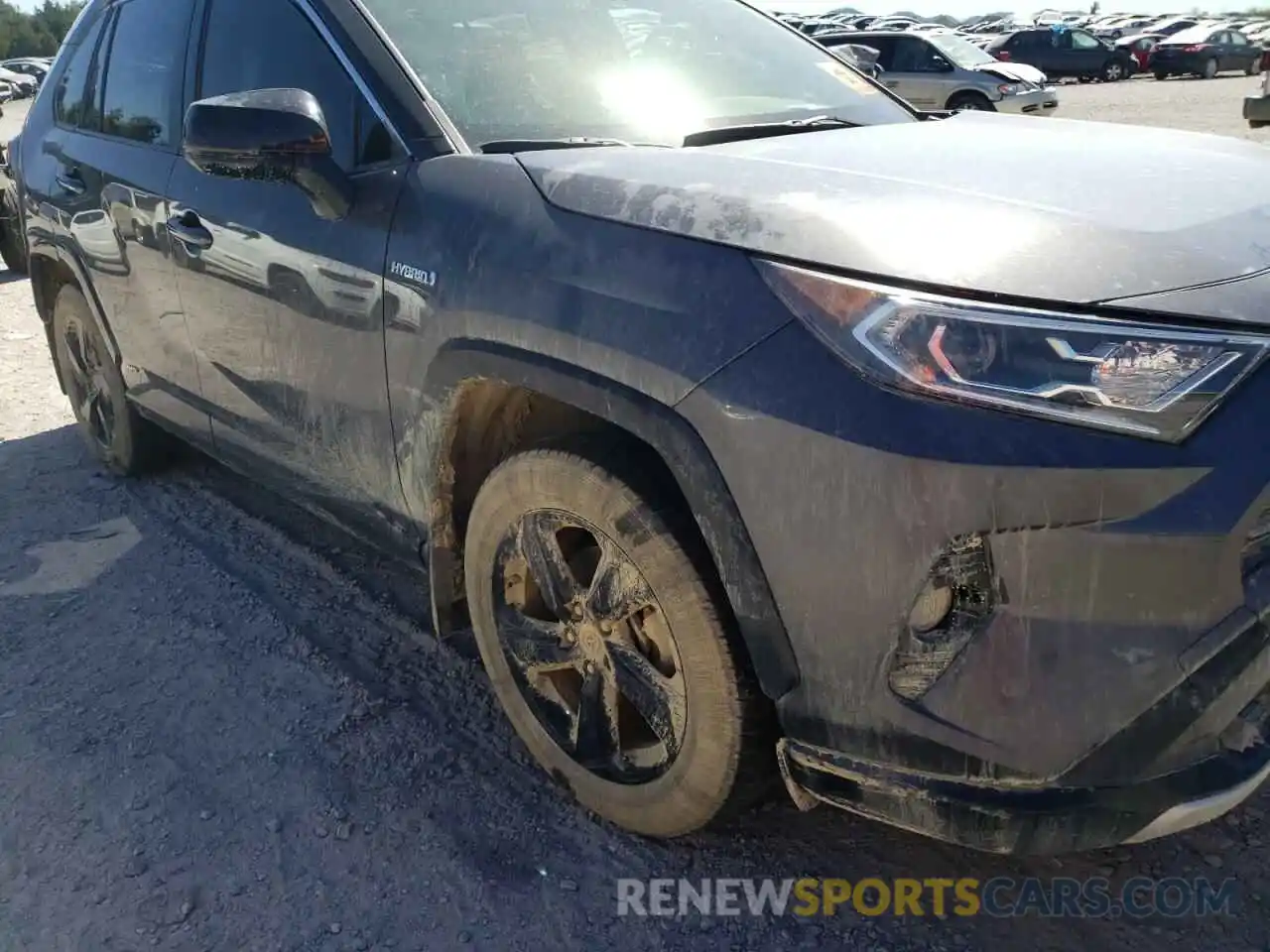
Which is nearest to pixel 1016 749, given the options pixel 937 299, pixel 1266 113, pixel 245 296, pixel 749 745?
pixel 749 745

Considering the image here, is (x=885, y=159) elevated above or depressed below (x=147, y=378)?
above

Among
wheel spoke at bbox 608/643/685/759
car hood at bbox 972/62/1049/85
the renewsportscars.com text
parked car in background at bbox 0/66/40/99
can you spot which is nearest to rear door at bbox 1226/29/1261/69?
car hood at bbox 972/62/1049/85

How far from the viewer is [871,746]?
175 centimetres

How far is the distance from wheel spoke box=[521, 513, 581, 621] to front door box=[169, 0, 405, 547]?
0.47m

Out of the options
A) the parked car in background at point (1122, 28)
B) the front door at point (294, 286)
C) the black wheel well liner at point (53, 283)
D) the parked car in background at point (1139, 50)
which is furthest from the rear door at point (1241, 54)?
the front door at point (294, 286)

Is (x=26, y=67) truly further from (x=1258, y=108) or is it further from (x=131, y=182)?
(x=131, y=182)

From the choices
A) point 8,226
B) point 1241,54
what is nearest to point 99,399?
point 8,226

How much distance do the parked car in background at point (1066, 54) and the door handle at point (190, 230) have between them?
31491mm

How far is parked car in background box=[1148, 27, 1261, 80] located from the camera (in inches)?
1297

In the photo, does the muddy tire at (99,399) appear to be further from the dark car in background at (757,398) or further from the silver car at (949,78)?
the silver car at (949,78)

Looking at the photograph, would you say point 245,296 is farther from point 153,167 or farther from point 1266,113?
point 1266,113

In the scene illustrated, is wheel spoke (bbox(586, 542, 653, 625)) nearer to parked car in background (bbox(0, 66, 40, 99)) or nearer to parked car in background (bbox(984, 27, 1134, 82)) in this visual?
parked car in background (bbox(984, 27, 1134, 82))

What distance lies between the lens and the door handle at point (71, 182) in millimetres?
3912

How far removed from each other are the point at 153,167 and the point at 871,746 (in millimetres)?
2841
